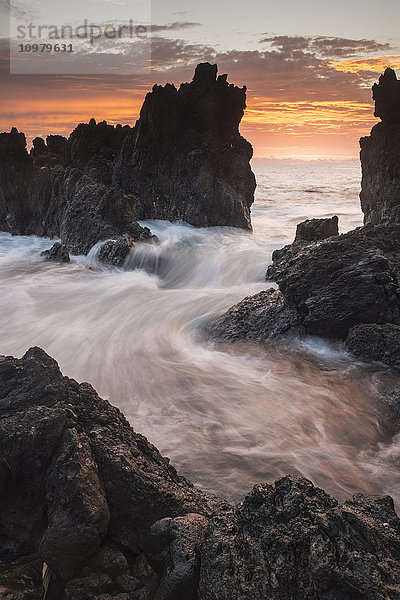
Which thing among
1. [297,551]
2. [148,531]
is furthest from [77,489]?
[297,551]

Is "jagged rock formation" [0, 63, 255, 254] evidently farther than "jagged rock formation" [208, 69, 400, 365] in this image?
Yes

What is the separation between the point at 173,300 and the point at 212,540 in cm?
953

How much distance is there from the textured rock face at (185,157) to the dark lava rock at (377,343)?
13.9 metres

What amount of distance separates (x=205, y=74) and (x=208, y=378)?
61.8 feet

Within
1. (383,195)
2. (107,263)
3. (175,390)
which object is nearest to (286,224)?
(383,195)

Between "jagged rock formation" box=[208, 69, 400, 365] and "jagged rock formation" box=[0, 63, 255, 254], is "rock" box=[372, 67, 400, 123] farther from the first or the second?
"jagged rock formation" box=[208, 69, 400, 365]

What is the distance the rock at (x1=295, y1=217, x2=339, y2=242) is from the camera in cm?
1418

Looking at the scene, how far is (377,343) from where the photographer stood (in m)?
7.53

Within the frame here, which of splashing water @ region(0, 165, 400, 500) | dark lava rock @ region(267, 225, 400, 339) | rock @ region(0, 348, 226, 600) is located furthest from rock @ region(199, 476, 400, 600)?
dark lava rock @ region(267, 225, 400, 339)

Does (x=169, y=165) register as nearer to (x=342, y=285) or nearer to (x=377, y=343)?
(x=342, y=285)

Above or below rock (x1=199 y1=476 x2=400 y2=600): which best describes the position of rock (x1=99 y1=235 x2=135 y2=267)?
above

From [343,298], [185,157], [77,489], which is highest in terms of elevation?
[185,157]

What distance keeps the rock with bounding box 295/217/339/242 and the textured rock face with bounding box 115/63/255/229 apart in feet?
23.2

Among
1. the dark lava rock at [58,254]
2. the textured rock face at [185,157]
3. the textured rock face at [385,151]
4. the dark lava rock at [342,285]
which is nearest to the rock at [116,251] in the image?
the dark lava rock at [58,254]
